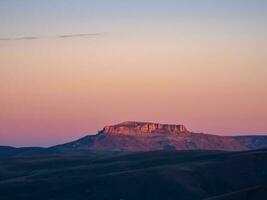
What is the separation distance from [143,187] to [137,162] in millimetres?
35387

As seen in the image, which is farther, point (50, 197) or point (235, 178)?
point (235, 178)

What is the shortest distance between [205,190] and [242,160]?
22639 millimetres

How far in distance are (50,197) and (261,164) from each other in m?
39.7

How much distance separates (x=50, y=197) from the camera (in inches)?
4013

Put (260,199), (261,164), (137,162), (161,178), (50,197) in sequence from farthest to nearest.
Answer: (137,162), (261,164), (161,178), (50,197), (260,199)

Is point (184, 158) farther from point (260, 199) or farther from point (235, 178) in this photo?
point (260, 199)

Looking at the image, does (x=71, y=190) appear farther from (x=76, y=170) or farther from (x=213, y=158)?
(x=213, y=158)

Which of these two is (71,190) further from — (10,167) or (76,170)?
(10,167)

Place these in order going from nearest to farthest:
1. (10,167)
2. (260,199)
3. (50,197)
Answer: (260,199) < (50,197) < (10,167)

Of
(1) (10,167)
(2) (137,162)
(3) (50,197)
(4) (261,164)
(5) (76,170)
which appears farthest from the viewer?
(1) (10,167)

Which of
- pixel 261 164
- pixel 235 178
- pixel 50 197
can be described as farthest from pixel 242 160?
pixel 50 197

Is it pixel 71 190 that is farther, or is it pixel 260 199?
pixel 71 190

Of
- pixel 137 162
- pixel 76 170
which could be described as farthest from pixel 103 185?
pixel 137 162

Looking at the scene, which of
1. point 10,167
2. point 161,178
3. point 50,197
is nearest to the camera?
point 50,197
